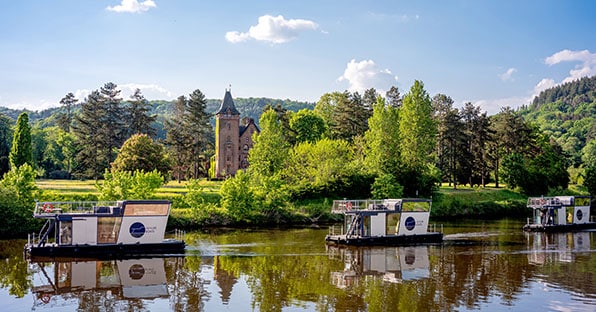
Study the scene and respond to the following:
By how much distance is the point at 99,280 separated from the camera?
30047 millimetres

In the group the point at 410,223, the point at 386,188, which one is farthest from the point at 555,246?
the point at 386,188

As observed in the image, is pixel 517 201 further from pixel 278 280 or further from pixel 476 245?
pixel 278 280

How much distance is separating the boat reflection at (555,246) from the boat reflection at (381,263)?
792cm

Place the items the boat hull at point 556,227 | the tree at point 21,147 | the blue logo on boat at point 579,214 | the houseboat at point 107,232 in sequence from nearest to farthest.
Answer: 1. the houseboat at point 107,232
2. the boat hull at point 556,227
3. the blue logo on boat at point 579,214
4. the tree at point 21,147

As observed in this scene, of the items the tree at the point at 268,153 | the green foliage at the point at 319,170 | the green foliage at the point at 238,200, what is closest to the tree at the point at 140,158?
the tree at the point at 268,153

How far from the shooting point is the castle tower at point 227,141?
96562 mm

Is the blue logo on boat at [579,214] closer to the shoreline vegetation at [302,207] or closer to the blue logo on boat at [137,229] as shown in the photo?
the shoreline vegetation at [302,207]

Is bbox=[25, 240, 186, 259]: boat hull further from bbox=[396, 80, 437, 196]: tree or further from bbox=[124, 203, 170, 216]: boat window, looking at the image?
bbox=[396, 80, 437, 196]: tree

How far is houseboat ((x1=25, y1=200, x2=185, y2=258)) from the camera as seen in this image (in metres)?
36.5

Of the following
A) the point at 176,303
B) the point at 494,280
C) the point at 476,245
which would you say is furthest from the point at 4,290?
the point at 476,245

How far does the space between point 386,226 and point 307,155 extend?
97.7ft

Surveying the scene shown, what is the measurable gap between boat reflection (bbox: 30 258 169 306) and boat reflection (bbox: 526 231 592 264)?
2440cm

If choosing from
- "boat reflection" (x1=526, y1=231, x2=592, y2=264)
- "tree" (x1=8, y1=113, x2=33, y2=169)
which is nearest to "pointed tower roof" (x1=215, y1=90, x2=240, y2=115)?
"tree" (x1=8, y1=113, x2=33, y2=169)

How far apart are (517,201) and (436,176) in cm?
1195
